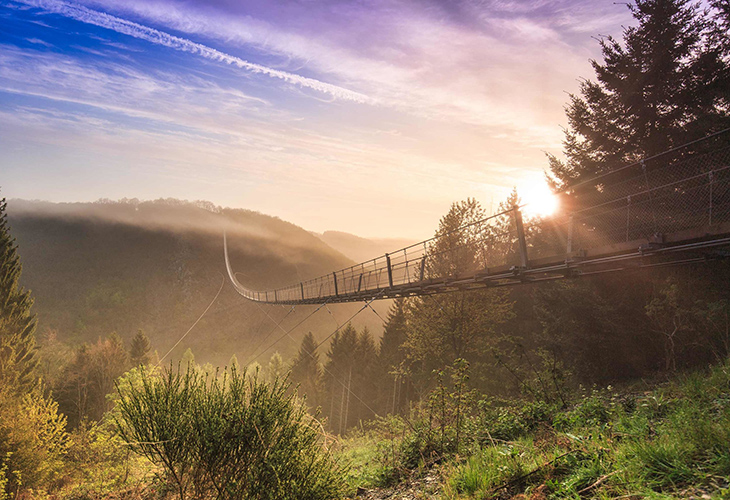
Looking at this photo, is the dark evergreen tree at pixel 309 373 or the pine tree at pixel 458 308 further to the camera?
the dark evergreen tree at pixel 309 373

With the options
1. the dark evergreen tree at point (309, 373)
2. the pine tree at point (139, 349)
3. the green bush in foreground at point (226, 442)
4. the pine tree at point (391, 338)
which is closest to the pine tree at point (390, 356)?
the pine tree at point (391, 338)

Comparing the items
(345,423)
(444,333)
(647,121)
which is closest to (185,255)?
(345,423)

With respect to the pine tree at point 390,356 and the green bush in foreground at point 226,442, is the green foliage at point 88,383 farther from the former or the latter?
the green bush in foreground at point 226,442

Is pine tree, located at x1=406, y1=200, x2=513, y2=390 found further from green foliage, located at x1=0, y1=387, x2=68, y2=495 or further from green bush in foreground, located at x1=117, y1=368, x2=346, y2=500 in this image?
green foliage, located at x1=0, y1=387, x2=68, y2=495

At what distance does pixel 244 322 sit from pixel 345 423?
59.0 metres

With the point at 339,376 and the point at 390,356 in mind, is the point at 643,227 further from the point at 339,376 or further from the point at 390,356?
the point at 339,376

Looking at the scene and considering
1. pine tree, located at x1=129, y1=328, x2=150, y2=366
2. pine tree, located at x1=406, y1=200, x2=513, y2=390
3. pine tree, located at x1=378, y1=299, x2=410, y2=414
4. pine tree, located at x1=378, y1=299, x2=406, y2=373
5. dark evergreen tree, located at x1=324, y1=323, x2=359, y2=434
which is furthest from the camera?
pine tree, located at x1=129, y1=328, x2=150, y2=366

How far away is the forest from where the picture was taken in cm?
358

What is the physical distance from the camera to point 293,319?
90.6 m

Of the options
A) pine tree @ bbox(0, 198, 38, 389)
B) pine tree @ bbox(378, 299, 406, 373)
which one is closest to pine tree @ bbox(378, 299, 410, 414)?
pine tree @ bbox(378, 299, 406, 373)

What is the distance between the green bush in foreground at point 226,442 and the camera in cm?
360

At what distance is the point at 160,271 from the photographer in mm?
101812

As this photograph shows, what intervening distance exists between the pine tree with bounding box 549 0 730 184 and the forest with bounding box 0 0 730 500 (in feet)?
0.19

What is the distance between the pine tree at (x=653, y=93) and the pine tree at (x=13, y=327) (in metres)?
34.2
